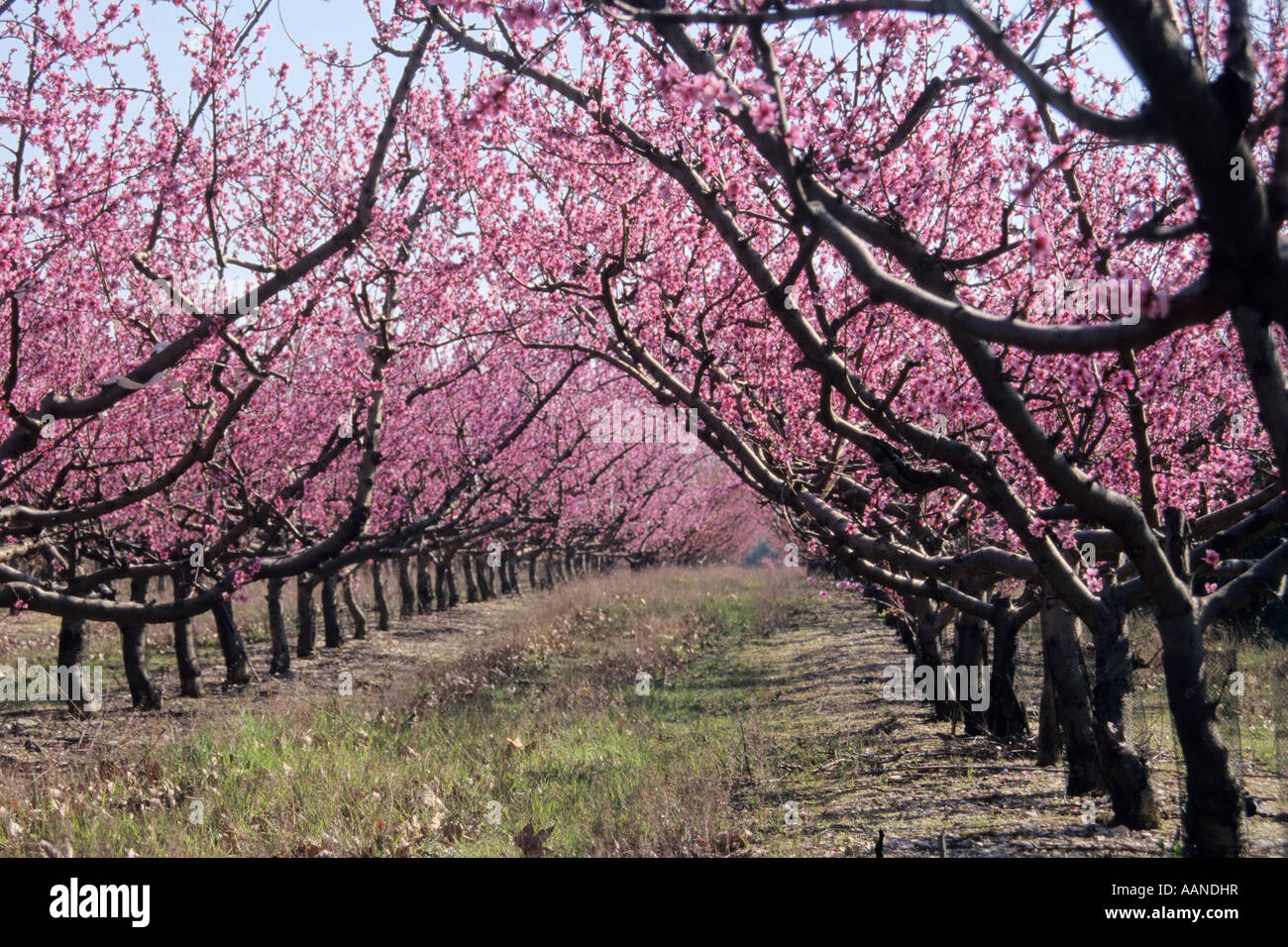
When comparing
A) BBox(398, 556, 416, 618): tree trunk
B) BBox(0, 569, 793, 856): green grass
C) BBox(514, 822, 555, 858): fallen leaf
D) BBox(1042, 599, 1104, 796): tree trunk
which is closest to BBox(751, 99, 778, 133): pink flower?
BBox(0, 569, 793, 856): green grass

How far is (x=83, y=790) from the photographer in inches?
305

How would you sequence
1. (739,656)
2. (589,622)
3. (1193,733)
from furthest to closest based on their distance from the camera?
(589,622) < (739,656) < (1193,733)

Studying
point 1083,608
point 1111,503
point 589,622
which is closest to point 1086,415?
point 1111,503

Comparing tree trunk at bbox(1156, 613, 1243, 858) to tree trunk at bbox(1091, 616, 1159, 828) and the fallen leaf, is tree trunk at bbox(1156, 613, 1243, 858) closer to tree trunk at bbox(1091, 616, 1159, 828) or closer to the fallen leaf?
tree trunk at bbox(1091, 616, 1159, 828)

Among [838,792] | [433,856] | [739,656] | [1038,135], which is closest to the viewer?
[1038,135]

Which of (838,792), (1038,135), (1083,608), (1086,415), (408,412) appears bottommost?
(838,792)

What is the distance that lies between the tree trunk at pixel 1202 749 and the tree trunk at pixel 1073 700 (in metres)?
2.62

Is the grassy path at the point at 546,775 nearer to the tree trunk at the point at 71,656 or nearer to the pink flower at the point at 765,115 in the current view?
the tree trunk at the point at 71,656

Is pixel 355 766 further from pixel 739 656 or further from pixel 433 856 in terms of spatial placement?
pixel 739 656

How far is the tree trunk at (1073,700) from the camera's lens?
24.0ft

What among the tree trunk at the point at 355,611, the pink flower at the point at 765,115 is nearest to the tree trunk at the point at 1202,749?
the pink flower at the point at 765,115

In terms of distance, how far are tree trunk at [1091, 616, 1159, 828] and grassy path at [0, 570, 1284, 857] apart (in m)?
0.16

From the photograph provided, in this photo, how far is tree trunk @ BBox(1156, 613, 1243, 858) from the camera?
15.3ft

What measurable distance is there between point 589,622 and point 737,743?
13.4 metres
